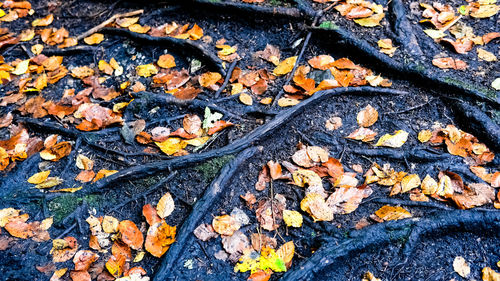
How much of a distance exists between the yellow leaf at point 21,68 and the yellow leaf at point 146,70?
4.66 feet

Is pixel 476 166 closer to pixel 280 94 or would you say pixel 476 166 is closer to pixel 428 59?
pixel 428 59

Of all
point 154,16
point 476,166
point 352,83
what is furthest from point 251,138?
point 154,16

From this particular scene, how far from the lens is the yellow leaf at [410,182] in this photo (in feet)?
9.49

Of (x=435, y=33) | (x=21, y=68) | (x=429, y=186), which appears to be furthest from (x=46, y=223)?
(x=435, y=33)

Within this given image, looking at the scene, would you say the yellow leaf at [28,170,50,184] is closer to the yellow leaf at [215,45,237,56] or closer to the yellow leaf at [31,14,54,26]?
the yellow leaf at [215,45,237,56]

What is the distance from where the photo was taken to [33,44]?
16.0 ft

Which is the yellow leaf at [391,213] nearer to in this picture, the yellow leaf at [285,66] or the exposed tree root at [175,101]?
the exposed tree root at [175,101]

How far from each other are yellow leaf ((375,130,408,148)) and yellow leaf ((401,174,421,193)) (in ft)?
1.10

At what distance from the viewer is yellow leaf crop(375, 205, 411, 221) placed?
2711 millimetres

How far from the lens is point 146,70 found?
4.21 meters

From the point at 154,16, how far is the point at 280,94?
230 centimetres

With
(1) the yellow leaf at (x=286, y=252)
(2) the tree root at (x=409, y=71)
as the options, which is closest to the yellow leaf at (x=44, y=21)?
(2) the tree root at (x=409, y=71)

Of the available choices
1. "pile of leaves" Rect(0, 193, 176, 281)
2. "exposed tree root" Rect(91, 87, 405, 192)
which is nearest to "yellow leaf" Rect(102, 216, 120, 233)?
"pile of leaves" Rect(0, 193, 176, 281)

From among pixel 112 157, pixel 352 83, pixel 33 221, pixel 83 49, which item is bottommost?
pixel 33 221
